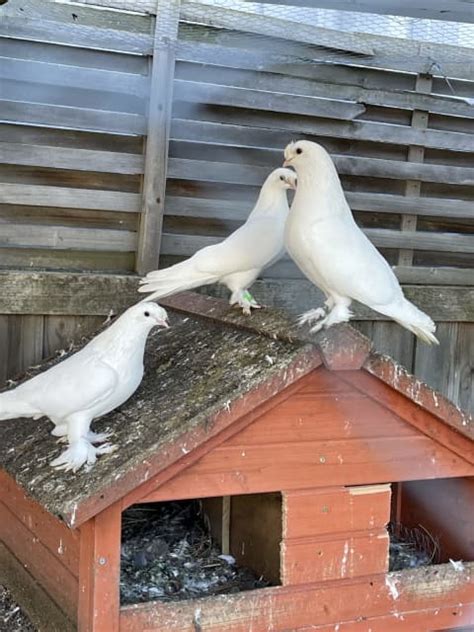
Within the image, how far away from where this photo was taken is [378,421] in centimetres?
175

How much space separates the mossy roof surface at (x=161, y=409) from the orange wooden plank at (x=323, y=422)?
0.10 metres

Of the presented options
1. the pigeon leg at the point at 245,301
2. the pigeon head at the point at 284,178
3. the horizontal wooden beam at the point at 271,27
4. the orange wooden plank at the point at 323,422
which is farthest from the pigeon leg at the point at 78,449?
the horizontal wooden beam at the point at 271,27

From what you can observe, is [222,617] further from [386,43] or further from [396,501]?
[386,43]

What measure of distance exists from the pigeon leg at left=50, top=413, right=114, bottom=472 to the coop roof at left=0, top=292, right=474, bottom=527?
0.02m

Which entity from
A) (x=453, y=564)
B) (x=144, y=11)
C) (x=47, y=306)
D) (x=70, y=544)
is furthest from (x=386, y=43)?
(x=70, y=544)

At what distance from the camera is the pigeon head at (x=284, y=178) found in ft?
7.37

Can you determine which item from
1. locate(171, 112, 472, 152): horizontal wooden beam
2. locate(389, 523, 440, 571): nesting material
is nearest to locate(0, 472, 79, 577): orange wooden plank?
locate(389, 523, 440, 571): nesting material

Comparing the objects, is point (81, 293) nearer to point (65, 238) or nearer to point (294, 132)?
point (65, 238)

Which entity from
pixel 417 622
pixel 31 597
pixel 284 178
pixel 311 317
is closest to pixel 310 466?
pixel 311 317

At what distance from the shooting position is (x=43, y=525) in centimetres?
184

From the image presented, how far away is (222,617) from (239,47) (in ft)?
5.29

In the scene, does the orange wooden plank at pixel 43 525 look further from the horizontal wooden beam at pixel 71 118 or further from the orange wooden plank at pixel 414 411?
the horizontal wooden beam at pixel 71 118

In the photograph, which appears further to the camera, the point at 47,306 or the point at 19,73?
the point at 47,306

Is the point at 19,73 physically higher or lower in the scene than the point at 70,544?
higher
